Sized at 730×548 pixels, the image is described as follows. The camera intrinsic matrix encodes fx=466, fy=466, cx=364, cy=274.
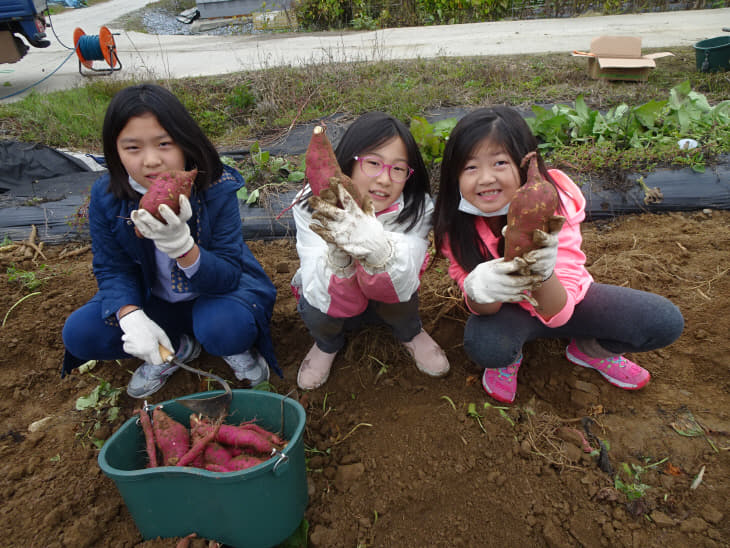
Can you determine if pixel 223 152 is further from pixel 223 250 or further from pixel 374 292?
pixel 374 292

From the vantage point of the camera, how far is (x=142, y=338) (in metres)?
1.41

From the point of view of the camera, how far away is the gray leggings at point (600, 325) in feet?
4.74

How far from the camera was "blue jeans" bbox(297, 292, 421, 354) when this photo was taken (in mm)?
1600

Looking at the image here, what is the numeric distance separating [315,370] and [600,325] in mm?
984

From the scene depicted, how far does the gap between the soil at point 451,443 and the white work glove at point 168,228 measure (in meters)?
0.67

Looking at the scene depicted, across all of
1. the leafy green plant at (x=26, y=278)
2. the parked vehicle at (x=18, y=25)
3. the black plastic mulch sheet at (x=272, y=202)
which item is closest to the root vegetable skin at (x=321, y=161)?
the black plastic mulch sheet at (x=272, y=202)

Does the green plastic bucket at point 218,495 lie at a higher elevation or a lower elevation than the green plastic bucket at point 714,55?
lower

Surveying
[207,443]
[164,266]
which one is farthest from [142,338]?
[207,443]

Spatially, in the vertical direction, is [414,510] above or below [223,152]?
below

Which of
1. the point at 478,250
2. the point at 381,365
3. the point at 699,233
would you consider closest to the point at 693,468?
the point at 478,250

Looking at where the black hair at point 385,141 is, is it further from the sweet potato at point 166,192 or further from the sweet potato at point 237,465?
the sweet potato at point 237,465

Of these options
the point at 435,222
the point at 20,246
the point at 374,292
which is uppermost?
the point at 435,222

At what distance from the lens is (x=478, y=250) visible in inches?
59.7

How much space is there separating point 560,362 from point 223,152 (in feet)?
8.71
